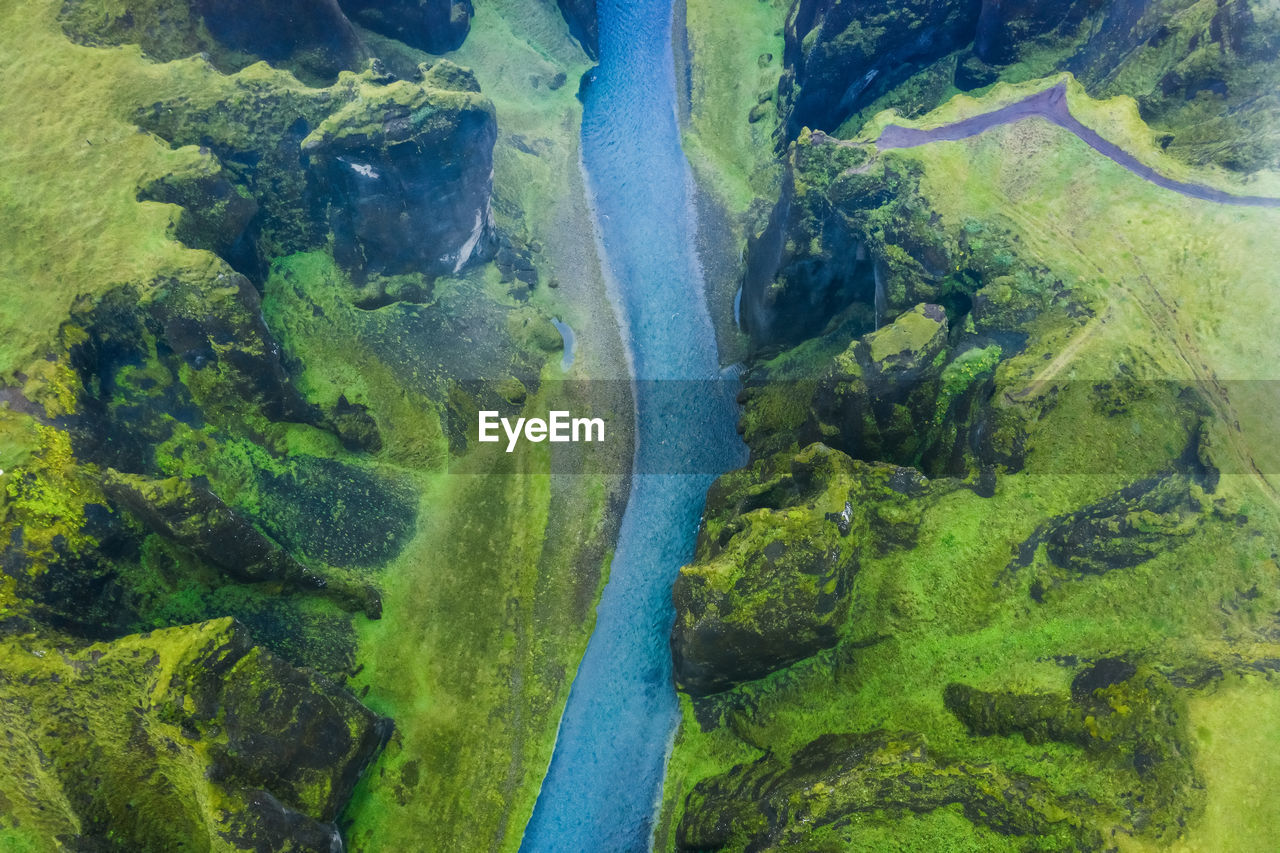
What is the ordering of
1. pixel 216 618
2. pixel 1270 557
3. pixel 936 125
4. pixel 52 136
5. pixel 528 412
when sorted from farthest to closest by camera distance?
1. pixel 528 412
2. pixel 936 125
3. pixel 52 136
4. pixel 216 618
5. pixel 1270 557

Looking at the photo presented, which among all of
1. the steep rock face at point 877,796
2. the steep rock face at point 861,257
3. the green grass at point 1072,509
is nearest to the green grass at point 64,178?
the steep rock face at point 861,257

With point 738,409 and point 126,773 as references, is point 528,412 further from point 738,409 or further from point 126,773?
point 126,773

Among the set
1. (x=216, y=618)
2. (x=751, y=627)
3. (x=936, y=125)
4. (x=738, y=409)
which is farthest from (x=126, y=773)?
(x=936, y=125)

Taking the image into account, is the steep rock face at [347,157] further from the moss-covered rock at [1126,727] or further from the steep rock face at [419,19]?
the moss-covered rock at [1126,727]

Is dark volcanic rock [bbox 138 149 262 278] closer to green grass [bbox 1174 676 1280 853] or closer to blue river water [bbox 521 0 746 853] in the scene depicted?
blue river water [bbox 521 0 746 853]

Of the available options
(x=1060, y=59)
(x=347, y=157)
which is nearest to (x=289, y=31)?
(x=347, y=157)
